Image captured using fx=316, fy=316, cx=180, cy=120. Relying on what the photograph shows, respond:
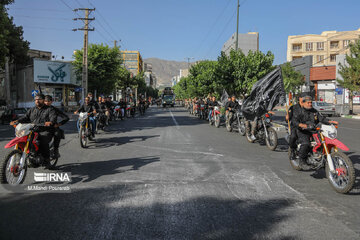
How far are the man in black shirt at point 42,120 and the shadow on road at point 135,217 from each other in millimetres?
1506

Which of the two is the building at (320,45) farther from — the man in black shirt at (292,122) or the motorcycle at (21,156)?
the motorcycle at (21,156)

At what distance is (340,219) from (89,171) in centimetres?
444

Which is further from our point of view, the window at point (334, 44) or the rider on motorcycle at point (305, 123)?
the window at point (334, 44)

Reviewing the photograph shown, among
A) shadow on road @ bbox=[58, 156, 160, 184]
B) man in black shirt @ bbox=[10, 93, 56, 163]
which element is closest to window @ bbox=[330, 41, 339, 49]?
shadow on road @ bbox=[58, 156, 160, 184]

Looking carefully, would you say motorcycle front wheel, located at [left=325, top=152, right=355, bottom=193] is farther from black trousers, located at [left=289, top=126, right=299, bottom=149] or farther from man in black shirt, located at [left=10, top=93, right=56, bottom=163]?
man in black shirt, located at [left=10, top=93, right=56, bottom=163]

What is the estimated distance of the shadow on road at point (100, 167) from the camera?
5.79 metres

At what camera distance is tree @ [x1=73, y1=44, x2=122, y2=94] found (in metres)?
35.9

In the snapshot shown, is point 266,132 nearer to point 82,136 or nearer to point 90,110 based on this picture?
point 82,136

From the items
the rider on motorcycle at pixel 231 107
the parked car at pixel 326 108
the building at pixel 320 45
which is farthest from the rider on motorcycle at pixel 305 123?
the building at pixel 320 45

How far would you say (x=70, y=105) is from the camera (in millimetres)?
42750

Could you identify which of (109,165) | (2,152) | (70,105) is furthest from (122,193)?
(70,105)

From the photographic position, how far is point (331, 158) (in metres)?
5.03

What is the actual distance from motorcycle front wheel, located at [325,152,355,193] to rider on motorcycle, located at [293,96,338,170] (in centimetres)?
75

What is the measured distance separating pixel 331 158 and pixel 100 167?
14.4ft
